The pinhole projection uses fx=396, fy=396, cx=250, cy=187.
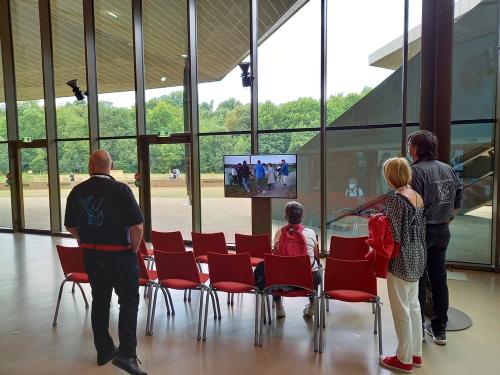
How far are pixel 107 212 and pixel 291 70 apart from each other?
474 centimetres

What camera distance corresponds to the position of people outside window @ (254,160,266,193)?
613 centimetres

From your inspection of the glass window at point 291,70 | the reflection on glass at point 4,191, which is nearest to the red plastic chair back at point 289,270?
the glass window at point 291,70

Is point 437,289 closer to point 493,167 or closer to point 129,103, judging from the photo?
→ point 493,167

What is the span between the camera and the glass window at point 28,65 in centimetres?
864

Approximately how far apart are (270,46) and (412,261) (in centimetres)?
508

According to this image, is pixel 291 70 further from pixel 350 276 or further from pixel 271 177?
pixel 350 276

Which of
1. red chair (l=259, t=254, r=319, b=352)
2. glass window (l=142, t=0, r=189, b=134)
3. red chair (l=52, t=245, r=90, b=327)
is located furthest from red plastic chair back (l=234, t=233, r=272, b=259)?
glass window (l=142, t=0, r=189, b=134)

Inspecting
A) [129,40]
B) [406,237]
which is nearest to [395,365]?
[406,237]

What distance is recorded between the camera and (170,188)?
773cm

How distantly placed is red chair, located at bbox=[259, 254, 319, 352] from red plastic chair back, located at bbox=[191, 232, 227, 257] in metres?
1.25

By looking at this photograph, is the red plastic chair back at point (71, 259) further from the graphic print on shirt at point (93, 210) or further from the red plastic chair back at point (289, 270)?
the red plastic chair back at point (289, 270)

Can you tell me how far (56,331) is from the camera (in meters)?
3.51

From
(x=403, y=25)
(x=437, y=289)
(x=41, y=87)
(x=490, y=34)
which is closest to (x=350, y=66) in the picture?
(x=403, y=25)

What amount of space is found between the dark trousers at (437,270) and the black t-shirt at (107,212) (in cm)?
217
